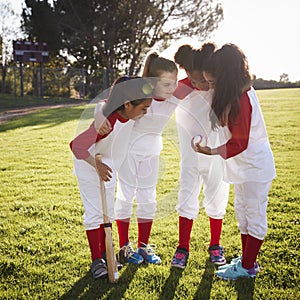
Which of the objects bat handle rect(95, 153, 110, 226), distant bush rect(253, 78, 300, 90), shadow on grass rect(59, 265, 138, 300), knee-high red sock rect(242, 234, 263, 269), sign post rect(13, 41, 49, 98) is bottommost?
shadow on grass rect(59, 265, 138, 300)

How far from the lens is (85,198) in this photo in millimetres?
2799

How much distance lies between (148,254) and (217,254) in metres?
0.52

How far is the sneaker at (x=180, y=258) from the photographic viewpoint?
2.97 meters

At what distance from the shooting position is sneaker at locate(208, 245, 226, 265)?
Answer: 3052mm

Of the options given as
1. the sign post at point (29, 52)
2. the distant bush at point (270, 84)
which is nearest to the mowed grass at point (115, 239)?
the sign post at point (29, 52)

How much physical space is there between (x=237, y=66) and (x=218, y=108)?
0.27 m

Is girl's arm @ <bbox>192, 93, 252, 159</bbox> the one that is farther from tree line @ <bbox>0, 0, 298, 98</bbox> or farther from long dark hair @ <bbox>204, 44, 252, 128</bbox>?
tree line @ <bbox>0, 0, 298, 98</bbox>

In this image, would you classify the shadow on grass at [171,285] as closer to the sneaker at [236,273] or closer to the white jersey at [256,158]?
the sneaker at [236,273]

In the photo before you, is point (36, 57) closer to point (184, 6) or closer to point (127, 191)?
point (184, 6)

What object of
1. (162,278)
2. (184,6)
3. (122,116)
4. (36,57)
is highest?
(184,6)

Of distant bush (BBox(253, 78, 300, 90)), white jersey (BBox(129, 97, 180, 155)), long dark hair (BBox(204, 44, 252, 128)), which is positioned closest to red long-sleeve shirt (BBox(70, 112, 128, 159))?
white jersey (BBox(129, 97, 180, 155))

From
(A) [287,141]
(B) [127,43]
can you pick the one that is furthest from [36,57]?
(A) [287,141]

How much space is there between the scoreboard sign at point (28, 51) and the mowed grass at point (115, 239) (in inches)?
679

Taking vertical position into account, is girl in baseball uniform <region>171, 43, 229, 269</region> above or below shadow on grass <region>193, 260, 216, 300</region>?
above
